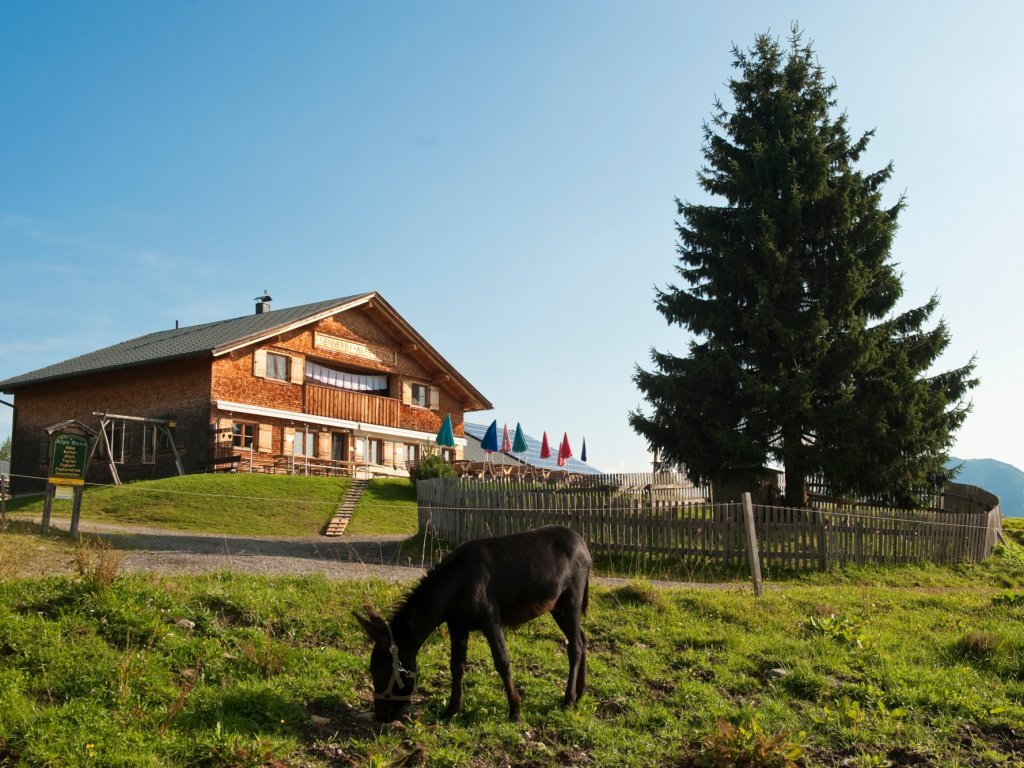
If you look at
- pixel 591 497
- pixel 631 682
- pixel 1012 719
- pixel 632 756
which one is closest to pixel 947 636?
pixel 1012 719

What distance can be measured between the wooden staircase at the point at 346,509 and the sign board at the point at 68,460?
6759 mm

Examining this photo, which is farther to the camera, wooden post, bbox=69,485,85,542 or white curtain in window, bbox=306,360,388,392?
white curtain in window, bbox=306,360,388,392

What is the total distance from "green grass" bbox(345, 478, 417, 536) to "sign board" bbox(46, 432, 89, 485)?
24.7ft

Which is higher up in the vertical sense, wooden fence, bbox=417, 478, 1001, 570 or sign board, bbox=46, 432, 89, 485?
sign board, bbox=46, 432, 89, 485

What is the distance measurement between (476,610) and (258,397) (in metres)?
26.0

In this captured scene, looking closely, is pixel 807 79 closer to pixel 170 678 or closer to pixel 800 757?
pixel 800 757

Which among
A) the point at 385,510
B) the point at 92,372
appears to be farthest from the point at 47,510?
the point at 92,372

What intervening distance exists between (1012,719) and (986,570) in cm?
1072

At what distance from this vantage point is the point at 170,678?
22.6ft

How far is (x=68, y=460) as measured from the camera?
1633 centimetres

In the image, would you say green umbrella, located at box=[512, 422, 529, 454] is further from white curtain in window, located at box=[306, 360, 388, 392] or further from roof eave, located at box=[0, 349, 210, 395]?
roof eave, located at box=[0, 349, 210, 395]

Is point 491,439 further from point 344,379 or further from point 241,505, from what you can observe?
point 241,505

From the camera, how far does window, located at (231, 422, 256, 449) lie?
3001cm

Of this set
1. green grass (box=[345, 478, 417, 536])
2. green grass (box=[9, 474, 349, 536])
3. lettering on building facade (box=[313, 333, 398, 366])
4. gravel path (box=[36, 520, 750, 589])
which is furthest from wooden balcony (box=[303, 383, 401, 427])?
gravel path (box=[36, 520, 750, 589])
